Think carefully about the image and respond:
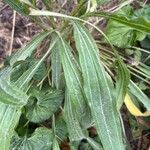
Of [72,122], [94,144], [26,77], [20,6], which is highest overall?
[20,6]

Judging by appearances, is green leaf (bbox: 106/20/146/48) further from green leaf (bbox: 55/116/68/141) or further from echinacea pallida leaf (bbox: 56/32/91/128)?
green leaf (bbox: 55/116/68/141)

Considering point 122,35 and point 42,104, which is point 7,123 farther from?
point 122,35

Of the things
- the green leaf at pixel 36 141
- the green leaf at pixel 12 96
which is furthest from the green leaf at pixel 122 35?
the green leaf at pixel 12 96

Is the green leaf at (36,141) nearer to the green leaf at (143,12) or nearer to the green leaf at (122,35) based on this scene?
the green leaf at (122,35)

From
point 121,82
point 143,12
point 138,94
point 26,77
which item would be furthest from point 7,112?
point 143,12

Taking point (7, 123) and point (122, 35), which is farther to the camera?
point (122, 35)

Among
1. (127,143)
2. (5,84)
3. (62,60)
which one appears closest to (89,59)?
(62,60)

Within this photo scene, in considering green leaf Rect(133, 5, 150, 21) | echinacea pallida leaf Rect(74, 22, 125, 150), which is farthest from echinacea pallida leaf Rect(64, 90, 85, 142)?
green leaf Rect(133, 5, 150, 21)

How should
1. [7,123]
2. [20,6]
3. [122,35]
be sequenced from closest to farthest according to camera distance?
[7,123] → [20,6] → [122,35]
